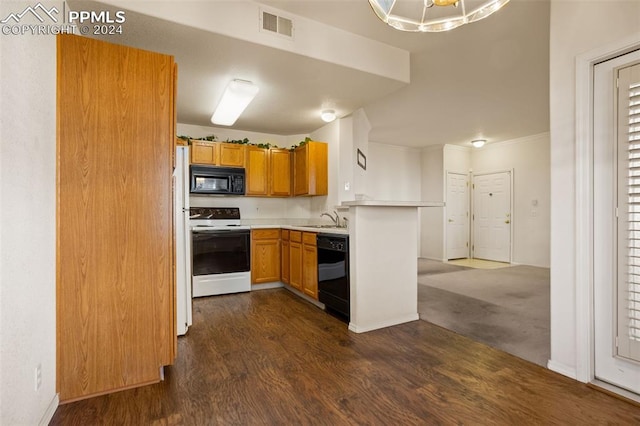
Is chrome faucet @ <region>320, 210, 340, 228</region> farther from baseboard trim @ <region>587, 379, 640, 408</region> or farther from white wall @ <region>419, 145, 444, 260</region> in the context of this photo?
white wall @ <region>419, 145, 444, 260</region>

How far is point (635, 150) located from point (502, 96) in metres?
2.94

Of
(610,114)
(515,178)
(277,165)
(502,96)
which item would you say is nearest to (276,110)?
(277,165)

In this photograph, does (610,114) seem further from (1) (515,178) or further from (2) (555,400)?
(1) (515,178)

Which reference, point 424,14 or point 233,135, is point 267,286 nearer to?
point 233,135

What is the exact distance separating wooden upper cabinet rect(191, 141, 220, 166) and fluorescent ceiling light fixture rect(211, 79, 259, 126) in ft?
2.40

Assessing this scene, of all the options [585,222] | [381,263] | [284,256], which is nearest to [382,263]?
[381,263]

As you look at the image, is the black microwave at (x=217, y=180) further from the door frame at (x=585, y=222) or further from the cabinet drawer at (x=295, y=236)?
the door frame at (x=585, y=222)

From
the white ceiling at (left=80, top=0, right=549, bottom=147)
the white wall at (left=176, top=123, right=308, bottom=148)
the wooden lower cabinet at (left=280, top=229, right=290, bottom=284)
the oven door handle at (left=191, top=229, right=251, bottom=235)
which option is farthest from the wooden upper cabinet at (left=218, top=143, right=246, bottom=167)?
the wooden lower cabinet at (left=280, top=229, right=290, bottom=284)

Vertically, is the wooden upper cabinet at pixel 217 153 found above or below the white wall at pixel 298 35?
below

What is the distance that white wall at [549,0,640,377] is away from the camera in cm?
204

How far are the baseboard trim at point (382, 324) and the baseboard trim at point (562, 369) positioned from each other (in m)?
1.23

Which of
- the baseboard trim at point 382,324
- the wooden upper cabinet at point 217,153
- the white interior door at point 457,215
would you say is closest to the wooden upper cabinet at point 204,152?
the wooden upper cabinet at point 217,153

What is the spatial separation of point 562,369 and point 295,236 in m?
2.96

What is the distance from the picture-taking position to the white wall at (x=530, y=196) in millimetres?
6152
